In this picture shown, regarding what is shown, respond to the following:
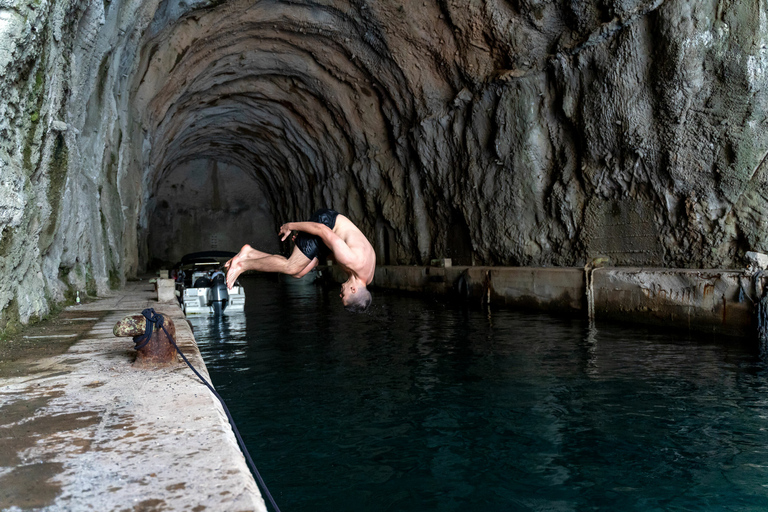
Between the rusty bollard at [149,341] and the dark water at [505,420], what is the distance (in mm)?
1003

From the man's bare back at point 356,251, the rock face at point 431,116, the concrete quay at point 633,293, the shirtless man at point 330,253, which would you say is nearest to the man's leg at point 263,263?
the shirtless man at point 330,253

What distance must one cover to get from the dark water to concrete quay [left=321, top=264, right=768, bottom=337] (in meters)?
0.40

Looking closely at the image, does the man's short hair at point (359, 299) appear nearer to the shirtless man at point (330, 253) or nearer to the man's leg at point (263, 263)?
the shirtless man at point (330, 253)

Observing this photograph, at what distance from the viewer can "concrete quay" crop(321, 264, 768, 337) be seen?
322 inches

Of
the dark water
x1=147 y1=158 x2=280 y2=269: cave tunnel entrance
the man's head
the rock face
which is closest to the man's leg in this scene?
the man's head

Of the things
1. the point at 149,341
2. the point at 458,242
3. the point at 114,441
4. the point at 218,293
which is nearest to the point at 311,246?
the point at 149,341

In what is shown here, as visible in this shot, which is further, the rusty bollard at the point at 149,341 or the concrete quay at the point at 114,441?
the rusty bollard at the point at 149,341

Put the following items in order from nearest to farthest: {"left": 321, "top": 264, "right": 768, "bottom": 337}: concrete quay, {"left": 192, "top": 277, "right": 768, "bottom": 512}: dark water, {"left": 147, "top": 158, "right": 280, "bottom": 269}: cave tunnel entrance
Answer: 1. {"left": 192, "top": 277, "right": 768, "bottom": 512}: dark water
2. {"left": 321, "top": 264, "right": 768, "bottom": 337}: concrete quay
3. {"left": 147, "top": 158, "right": 280, "bottom": 269}: cave tunnel entrance

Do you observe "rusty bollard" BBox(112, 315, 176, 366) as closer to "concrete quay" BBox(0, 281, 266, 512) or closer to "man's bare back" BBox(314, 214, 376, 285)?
"concrete quay" BBox(0, 281, 266, 512)

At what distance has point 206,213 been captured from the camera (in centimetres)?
3606

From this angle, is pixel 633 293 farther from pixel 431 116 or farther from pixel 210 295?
pixel 431 116

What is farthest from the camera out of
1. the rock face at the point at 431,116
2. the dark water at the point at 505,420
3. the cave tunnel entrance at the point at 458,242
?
the cave tunnel entrance at the point at 458,242

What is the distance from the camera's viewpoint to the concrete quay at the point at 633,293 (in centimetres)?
818

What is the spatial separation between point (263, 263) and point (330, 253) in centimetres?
88
